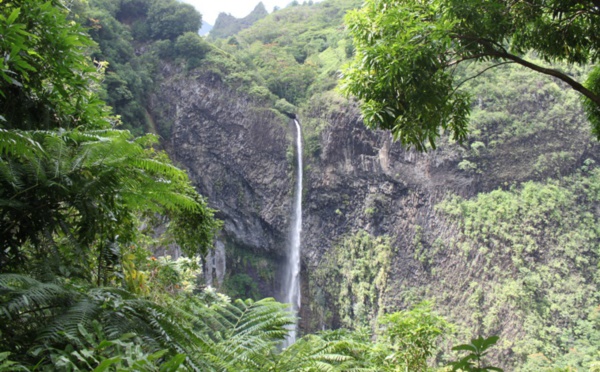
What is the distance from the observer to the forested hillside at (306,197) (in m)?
1.95

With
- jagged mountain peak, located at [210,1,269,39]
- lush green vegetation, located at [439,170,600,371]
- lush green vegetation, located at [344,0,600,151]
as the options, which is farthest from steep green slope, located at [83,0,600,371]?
jagged mountain peak, located at [210,1,269,39]

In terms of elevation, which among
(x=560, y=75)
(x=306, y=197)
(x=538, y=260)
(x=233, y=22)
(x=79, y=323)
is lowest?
(x=538, y=260)

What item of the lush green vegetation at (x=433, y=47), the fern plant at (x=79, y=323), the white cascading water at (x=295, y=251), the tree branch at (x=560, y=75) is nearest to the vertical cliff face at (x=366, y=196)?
the white cascading water at (x=295, y=251)

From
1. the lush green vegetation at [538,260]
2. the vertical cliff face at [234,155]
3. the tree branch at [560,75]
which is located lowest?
the lush green vegetation at [538,260]

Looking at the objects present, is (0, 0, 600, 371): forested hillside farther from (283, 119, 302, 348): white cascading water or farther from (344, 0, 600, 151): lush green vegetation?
(283, 119, 302, 348): white cascading water

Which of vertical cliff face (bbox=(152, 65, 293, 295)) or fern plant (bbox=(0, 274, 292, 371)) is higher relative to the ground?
vertical cliff face (bbox=(152, 65, 293, 295))

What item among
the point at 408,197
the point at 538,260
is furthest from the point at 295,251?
the point at 538,260

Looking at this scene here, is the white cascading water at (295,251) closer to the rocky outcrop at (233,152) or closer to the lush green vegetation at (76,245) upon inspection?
the rocky outcrop at (233,152)

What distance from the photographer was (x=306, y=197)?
1934cm

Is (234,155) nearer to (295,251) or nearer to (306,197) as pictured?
(306,197)

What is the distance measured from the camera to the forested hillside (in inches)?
76.9

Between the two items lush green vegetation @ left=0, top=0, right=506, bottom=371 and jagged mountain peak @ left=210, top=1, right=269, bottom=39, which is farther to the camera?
jagged mountain peak @ left=210, top=1, right=269, bottom=39

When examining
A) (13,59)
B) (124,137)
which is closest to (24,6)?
(13,59)

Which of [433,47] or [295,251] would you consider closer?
[433,47]
